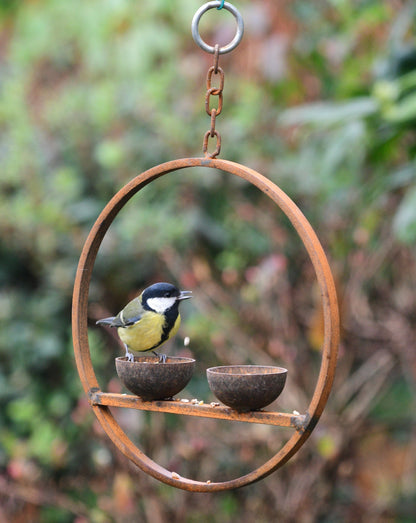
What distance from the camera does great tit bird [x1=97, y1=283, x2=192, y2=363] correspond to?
1514mm

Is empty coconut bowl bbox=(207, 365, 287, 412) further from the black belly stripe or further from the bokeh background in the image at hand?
the bokeh background

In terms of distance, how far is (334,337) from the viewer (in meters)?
1.18

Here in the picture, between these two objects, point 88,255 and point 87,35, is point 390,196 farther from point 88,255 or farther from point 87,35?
point 87,35

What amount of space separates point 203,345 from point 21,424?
107 cm

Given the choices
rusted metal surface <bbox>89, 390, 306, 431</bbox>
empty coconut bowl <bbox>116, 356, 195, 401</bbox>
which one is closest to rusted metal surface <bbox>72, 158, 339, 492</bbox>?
rusted metal surface <bbox>89, 390, 306, 431</bbox>

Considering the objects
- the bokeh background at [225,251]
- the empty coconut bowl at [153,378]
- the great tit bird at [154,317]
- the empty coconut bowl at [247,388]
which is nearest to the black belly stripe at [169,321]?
the great tit bird at [154,317]

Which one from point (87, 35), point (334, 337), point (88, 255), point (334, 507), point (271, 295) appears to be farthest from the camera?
point (87, 35)

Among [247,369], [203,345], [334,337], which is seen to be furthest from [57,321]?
[334,337]

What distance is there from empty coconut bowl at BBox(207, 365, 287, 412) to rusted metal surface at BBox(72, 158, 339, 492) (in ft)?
0.29

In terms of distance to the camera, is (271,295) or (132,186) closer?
(132,186)

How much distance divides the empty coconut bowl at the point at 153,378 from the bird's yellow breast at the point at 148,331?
0.12m

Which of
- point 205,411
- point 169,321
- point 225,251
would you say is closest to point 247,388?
point 205,411

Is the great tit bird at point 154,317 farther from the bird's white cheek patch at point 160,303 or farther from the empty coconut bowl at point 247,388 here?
the empty coconut bowl at point 247,388

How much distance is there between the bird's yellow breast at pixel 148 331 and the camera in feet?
4.99
